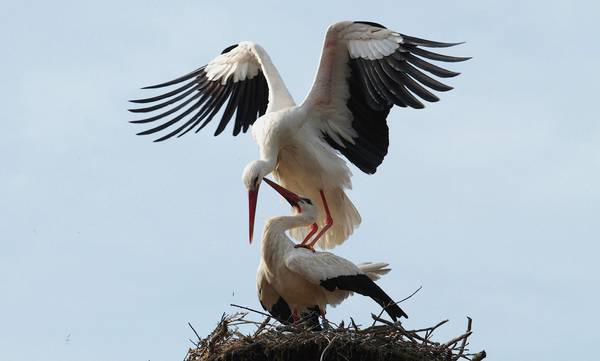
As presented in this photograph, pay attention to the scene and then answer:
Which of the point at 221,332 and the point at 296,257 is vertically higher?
the point at 296,257

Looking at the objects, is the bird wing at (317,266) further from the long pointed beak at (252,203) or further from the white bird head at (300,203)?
the long pointed beak at (252,203)

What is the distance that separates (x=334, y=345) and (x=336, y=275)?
45.9 inches

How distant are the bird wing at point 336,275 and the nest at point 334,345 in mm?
720

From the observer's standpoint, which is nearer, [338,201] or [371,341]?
[371,341]

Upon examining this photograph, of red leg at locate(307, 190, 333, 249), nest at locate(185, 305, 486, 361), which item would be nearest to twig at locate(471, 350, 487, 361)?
nest at locate(185, 305, 486, 361)

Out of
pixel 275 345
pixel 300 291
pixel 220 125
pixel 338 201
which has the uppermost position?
pixel 220 125

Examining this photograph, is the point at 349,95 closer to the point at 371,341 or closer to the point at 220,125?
the point at 220,125

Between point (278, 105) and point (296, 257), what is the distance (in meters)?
2.32

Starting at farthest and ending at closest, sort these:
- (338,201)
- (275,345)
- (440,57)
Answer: (338,201), (440,57), (275,345)

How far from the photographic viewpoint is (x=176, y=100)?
52.2 ft

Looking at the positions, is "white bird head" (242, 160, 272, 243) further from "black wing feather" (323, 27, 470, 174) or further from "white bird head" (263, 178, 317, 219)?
"black wing feather" (323, 27, 470, 174)

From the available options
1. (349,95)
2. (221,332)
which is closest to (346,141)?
(349,95)

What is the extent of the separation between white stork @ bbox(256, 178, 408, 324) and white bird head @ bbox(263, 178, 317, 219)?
32cm

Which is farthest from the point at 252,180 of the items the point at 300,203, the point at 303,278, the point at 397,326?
the point at 397,326
